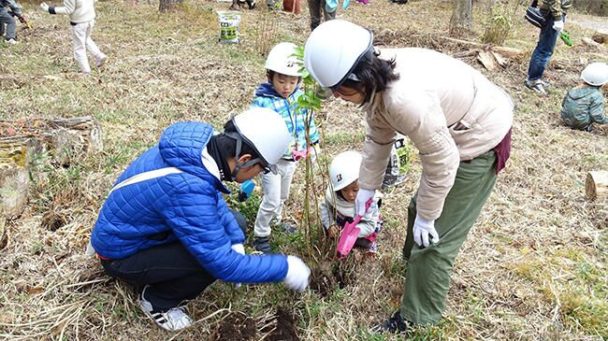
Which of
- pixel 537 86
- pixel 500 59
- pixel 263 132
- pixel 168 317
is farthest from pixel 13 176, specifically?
pixel 500 59

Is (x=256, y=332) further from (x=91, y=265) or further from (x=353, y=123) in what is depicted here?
(x=353, y=123)

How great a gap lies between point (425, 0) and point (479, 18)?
4.00 meters

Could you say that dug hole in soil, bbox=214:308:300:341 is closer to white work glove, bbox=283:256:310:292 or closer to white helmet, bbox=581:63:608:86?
white work glove, bbox=283:256:310:292

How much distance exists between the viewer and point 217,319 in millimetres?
2447

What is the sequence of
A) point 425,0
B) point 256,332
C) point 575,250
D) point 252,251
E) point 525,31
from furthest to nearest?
point 425,0, point 525,31, point 575,250, point 252,251, point 256,332

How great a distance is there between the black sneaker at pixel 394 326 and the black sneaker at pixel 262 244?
0.84 metres

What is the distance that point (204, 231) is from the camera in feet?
6.74

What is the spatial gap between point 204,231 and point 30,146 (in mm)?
2094

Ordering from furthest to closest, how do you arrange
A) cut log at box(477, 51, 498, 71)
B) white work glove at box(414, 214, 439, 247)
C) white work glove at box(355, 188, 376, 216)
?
cut log at box(477, 51, 498, 71)
white work glove at box(355, 188, 376, 216)
white work glove at box(414, 214, 439, 247)

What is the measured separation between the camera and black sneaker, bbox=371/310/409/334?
8.01 ft

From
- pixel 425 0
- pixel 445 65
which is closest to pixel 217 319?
pixel 445 65

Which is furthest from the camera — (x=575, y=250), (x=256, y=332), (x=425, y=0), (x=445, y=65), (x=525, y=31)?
(x=425, y=0)

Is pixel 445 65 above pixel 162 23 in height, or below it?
above

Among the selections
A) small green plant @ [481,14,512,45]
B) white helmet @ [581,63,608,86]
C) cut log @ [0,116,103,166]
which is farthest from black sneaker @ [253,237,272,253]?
small green plant @ [481,14,512,45]
